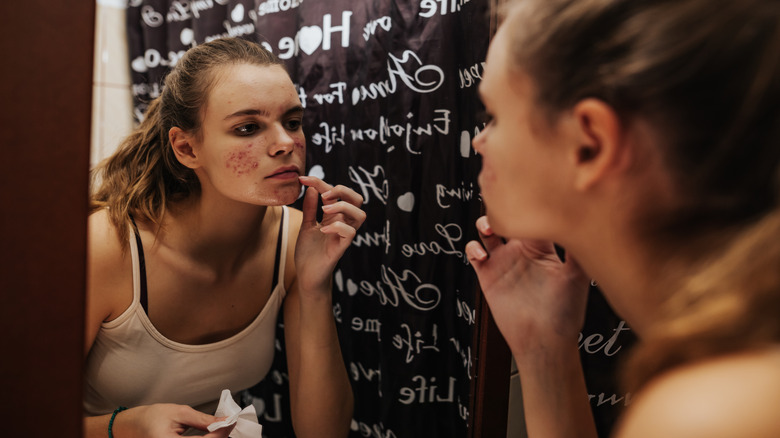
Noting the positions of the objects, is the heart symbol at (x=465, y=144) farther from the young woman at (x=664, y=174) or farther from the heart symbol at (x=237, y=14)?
the heart symbol at (x=237, y=14)

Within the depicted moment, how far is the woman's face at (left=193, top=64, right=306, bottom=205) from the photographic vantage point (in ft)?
2.57

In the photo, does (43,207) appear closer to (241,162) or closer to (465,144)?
(241,162)

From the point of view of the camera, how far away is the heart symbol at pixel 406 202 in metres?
0.97

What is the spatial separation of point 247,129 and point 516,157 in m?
0.47

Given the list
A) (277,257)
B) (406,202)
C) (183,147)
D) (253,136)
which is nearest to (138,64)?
(183,147)

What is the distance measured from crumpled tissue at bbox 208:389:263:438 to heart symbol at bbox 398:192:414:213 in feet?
1.46

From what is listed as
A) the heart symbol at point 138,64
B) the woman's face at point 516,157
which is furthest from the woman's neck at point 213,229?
the woman's face at point 516,157

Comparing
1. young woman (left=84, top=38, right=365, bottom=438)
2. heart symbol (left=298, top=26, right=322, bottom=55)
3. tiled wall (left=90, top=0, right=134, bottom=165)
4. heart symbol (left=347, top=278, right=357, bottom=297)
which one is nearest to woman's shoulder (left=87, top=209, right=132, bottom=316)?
young woman (left=84, top=38, right=365, bottom=438)

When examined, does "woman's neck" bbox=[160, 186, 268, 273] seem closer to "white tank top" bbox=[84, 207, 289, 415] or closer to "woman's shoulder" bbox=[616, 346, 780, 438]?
"white tank top" bbox=[84, 207, 289, 415]

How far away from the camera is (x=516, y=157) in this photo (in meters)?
0.48

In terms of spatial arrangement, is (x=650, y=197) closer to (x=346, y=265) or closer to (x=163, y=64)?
(x=346, y=265)

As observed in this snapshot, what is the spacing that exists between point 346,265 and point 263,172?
0.30 meters

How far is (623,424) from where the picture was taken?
363mm

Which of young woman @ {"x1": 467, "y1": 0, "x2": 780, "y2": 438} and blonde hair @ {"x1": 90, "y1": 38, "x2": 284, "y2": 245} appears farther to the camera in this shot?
blonde hair @ {"x1": 90, "y1": 38, "x2": 284, "y2": 245}
